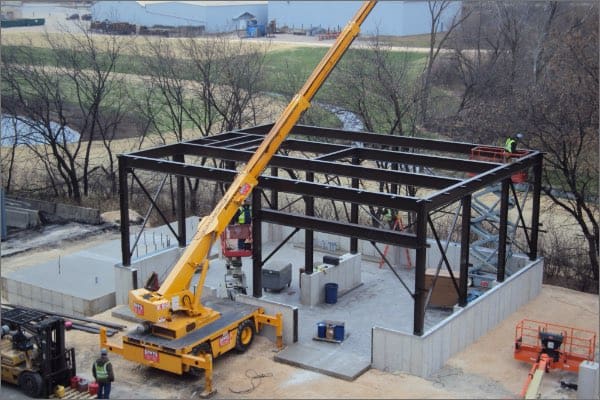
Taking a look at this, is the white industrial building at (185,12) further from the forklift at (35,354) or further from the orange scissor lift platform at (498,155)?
the forklift at (35,354)

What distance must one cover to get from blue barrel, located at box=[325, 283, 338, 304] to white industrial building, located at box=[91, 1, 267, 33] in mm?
Answer: 72956

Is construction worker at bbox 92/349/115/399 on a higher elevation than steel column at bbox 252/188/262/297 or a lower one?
lower

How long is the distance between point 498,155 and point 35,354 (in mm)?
17434

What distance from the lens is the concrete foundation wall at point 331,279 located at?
93.0 feet

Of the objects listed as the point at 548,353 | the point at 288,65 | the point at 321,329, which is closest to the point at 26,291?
the point at 321,329

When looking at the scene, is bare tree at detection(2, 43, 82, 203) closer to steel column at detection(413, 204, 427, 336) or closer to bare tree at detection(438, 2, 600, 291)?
bare tree at detection(438, 2, 600, 291)

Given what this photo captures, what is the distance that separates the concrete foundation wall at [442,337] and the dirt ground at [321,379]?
0.93 feet

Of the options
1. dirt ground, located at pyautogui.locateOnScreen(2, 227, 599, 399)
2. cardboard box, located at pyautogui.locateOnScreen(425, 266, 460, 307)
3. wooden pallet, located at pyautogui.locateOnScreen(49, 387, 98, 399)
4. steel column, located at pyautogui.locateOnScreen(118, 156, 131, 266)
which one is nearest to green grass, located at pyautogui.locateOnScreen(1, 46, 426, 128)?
steel column, located at pyautogui.locateOnScreen(118, 156, 131, 266)

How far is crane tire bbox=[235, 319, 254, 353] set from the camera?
24.3 meters

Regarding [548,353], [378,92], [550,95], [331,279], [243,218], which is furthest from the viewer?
[378,92]

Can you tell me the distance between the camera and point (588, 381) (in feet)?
71.1

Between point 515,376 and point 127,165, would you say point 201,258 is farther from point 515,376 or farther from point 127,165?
point 515,376

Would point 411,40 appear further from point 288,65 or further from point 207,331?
point 207,331

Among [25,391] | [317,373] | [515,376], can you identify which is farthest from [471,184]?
[25,391]
